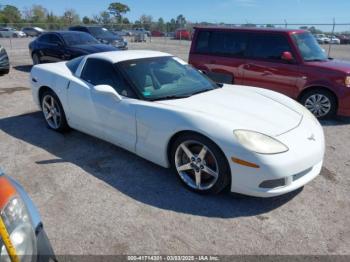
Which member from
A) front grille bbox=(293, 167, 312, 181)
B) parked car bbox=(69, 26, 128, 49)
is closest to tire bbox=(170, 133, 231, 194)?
front grille bbox=(293, 167, 312, 181)

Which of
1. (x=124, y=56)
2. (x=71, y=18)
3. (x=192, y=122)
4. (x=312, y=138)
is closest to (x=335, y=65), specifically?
(x=312, y=138)

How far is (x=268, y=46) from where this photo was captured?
6.66m

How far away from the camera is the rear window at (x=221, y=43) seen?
6973mm

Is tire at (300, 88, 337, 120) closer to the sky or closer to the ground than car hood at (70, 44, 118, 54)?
closer to the ground

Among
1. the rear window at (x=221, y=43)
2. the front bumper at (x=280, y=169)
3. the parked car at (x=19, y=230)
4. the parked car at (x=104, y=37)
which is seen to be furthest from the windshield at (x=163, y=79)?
the parked car at (x=104, y=37)

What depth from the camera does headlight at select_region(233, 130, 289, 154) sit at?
2.89 meters

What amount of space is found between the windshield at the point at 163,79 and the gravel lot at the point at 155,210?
921 mm

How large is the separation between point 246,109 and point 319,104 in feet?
10.9

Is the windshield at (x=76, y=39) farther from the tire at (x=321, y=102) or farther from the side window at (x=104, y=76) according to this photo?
the tire at (x=321, y=102)

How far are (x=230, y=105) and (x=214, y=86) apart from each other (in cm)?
86

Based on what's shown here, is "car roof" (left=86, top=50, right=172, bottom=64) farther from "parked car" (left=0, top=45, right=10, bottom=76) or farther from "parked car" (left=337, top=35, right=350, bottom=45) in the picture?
"parked car" (left=337, top=35, right=350, bottom=45)

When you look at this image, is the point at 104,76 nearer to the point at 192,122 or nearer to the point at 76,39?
the point at 192,122

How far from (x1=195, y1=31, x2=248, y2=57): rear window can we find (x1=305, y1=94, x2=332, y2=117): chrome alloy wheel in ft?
5.69

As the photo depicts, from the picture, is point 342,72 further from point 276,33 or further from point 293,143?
point 293,143
